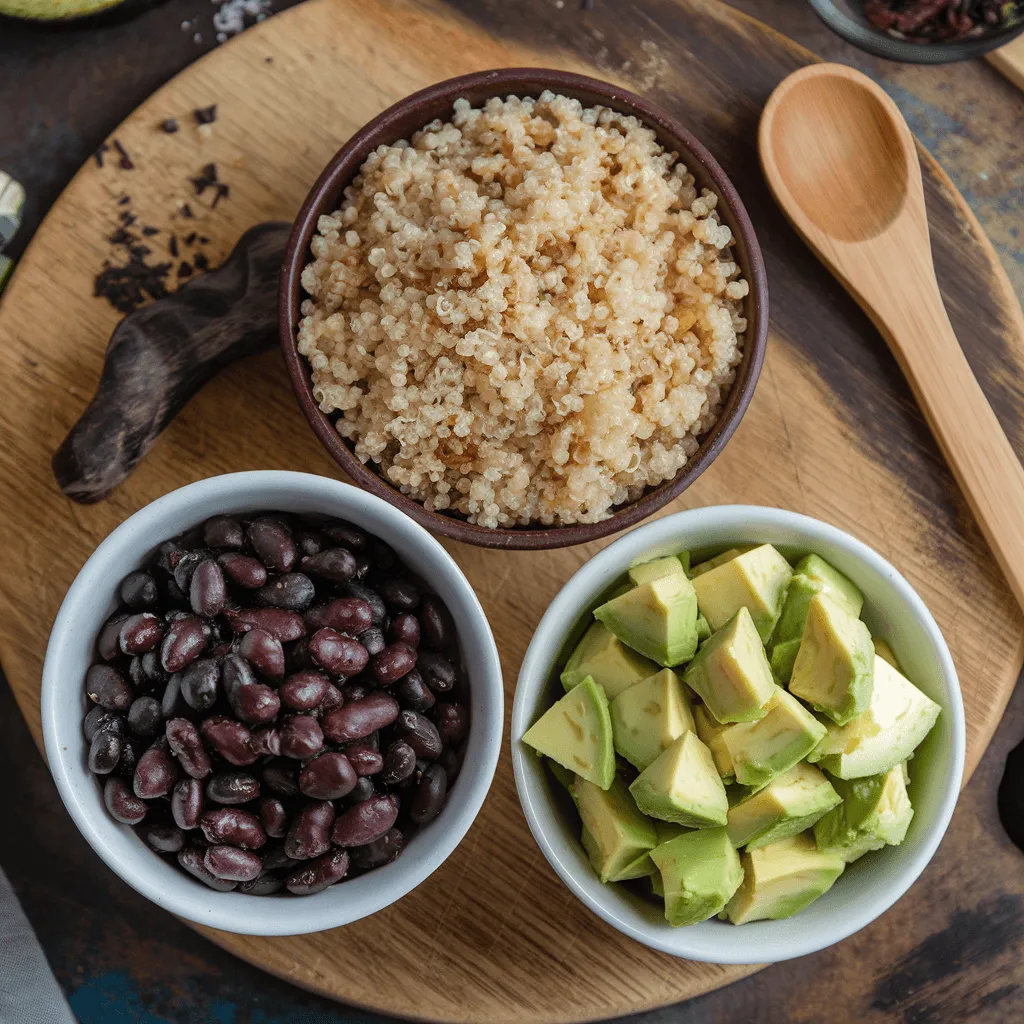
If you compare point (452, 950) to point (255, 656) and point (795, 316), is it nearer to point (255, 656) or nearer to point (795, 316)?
point (255, 656)

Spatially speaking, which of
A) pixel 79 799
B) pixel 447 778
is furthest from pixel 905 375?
pixel 79 799

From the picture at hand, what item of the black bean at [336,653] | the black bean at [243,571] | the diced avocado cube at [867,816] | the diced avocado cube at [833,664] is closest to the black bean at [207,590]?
the black bean at [243,571]

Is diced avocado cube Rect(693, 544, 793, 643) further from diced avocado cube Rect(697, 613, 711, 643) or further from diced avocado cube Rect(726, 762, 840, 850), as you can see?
diced avocado cube Rect(726, 762, 840, 850)

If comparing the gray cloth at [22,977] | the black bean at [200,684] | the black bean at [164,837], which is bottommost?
the gray cloth at [22,977]

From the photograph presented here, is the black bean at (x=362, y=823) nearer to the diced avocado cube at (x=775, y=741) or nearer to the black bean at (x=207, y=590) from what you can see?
the black bean at (x=207, y=590)

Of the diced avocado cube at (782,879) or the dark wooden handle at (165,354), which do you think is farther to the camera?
the dark wooden handle at (165,354)
